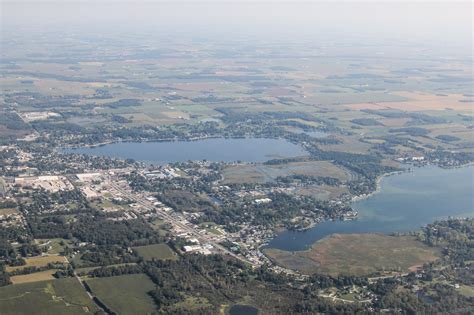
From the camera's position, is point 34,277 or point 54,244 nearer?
point 34,277

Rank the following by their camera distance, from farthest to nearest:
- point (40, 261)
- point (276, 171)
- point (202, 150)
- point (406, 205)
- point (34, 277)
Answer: point (202, 150), point (276, 171), point (406, 205), point (40, 261), point (34, 277)

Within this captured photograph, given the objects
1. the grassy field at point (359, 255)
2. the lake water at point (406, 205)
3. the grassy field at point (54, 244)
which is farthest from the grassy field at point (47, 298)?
the lake water at point (406, 205)

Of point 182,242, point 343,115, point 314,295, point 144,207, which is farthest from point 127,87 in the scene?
point 314,295

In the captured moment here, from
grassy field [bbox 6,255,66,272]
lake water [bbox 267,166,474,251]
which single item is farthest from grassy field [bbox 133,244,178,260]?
lake water [bbox 267,166,474,251]

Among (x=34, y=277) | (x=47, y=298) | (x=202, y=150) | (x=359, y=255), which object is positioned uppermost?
(x=34, y=277)

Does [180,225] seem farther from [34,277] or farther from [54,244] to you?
[34,277]

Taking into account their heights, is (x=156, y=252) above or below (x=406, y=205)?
above

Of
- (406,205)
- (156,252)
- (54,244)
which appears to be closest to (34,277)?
(54,244)

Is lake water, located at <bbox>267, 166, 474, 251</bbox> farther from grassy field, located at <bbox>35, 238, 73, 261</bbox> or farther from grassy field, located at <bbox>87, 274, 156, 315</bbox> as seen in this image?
grassy field, located at <bbox>35, 238, 73, 261</bbox>
